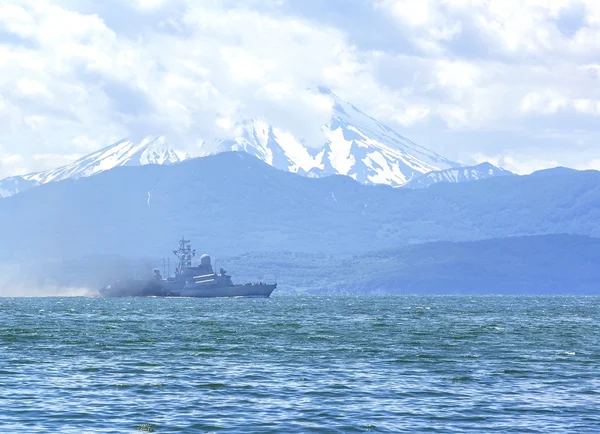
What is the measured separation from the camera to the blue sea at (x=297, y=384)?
50.3 metres

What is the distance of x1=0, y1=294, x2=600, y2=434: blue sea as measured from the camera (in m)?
50.3

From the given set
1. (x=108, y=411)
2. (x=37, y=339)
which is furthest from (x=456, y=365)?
(x=37, y=339)

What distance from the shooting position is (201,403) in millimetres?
55469

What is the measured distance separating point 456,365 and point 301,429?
28729 mm

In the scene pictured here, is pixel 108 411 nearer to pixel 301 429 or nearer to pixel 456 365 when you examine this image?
pixel 301 429

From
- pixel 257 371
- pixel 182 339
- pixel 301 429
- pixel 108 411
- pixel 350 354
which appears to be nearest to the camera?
pixel 301 429

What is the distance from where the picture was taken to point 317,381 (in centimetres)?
6494

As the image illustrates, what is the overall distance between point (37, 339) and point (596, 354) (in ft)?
160

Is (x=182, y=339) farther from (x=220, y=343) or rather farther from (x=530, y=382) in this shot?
(x=530, y=382)

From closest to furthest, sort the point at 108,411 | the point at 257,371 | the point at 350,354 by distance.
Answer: the point at 108,411 < the point at 257,371 < the point at 350,354

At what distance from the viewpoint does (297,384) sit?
209ft

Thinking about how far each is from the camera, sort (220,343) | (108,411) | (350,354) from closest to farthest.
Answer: (108,411) → (350,354) → (220,343)

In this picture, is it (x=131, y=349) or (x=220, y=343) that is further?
(x=220, y=343)

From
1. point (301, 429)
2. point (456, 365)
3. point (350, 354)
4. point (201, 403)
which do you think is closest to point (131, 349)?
point (350, 354)
